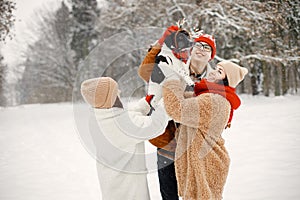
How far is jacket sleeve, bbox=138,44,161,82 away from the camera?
64.1 inches

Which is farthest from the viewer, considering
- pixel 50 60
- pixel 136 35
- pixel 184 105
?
pixel 50 60

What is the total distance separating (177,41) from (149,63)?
0.73 ft

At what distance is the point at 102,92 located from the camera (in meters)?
1.54

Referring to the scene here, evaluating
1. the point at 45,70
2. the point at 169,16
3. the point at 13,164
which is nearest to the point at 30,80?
the point at 45,70

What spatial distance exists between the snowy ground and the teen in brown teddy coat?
4.15ft

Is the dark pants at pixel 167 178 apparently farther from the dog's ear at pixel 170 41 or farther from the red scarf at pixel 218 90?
the dog's ear at pixel 170 41

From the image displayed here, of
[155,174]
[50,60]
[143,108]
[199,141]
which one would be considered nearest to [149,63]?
Answer: [143,108]

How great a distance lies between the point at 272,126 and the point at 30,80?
62.2 feet

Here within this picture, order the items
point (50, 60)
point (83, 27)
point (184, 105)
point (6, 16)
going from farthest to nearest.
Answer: point (50, 60) → point (83, 27) → point (6, 16) → point (184, 105)

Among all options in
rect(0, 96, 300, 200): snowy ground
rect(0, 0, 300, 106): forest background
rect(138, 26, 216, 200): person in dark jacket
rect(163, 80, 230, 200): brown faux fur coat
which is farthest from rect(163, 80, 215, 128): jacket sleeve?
rect(0, 96, 300, 200): snowy ground

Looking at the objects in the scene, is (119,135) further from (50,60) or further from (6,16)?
(50,60)

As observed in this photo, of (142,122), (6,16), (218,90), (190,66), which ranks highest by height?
(6,16)

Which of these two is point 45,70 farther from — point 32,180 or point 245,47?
point 32,180

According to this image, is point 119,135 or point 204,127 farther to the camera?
point 119,135
